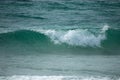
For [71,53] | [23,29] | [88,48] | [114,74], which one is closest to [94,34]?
[88,48]

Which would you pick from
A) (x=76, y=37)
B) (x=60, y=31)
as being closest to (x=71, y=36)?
(x=76, y=37)

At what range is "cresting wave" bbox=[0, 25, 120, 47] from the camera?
27.0 feet

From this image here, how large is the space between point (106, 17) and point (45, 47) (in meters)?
1.85

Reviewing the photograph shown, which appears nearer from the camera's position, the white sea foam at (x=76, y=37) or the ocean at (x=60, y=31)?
the ocean at (x=60, y=31)

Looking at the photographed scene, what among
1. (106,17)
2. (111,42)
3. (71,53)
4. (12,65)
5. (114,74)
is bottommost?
(114,74)

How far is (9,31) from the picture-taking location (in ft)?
26.9

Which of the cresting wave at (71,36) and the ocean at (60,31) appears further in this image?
the cresting wave at (71,36)

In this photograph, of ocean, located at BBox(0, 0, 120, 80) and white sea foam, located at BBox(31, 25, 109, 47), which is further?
white sea foam, located at BBox(31, 25, 109, 47)

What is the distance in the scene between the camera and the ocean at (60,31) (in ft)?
24.6

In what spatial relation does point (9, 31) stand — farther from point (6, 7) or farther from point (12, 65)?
point (12, 65)

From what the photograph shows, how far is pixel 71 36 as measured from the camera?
27.1ft

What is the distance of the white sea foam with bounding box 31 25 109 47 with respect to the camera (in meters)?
8.21

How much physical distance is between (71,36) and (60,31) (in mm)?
313

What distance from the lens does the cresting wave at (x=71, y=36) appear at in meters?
8.22
